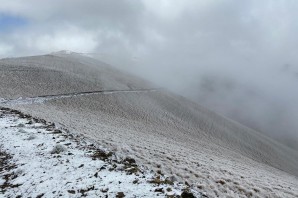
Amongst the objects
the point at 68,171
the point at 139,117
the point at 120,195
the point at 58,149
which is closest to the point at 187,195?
the point at 120,195

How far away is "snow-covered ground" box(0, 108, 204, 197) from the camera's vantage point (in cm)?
1271

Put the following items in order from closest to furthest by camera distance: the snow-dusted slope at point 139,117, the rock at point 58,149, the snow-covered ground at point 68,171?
the snow-covered ground at point 68,171 < the rock at point 58,149 < the snow-dusted slope at point 139,117

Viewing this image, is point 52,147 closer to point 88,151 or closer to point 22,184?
point 88,151

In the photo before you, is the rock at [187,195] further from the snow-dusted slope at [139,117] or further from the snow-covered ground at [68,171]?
the snow-dusted slope at [139,117]

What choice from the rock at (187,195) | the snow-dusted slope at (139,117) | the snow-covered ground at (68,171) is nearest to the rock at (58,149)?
the snow-covered ground at (68,171)

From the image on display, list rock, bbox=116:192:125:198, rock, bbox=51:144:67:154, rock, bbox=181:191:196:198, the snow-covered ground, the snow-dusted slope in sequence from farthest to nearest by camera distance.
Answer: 1. the snow-dusted slope
2. rock, bbox=51:144:67:154
3. the snow-covered ground
4. rock, bbox=116:192:125:198
5. rock, bbox=181:191:196:198

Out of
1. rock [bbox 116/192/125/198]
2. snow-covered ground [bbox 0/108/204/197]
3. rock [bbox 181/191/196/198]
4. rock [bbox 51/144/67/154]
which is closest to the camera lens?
rock [bbox 181/191/196/198]

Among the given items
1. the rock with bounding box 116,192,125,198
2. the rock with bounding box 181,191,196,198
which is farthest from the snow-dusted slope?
the rock with bounding box 181,191,196,198

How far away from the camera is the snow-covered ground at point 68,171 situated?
12711mm

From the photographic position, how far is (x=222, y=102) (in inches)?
6152

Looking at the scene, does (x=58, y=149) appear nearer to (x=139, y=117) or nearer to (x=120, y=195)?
(x=120, y=195)

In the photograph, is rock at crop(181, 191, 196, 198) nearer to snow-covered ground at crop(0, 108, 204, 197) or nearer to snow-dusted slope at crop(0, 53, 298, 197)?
snow-covered ground at crop(0, 108, 204, 197)

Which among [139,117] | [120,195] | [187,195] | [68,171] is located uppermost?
[187,195]

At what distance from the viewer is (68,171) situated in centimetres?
1492
